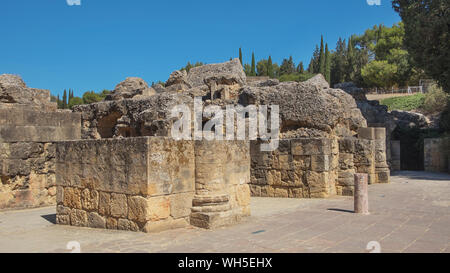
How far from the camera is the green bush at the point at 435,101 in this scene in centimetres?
2646

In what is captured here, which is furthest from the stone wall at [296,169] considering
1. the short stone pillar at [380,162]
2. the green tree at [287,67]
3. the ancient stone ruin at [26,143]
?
the green tree at [287,67]

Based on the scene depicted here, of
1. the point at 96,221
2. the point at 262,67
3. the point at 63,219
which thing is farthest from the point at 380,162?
the point at 262,67

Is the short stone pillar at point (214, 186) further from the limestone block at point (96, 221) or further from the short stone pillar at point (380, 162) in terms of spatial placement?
the short stone pillar at point (380, 162)

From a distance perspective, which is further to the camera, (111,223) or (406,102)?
(406,102)

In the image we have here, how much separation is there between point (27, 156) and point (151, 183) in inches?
207

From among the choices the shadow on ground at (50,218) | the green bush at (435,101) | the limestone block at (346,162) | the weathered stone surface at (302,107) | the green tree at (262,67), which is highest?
the green tree at (262,67)

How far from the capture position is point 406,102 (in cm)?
3216

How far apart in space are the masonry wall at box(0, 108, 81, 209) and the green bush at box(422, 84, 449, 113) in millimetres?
26774

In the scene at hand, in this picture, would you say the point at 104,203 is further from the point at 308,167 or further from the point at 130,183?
the point at 308,167

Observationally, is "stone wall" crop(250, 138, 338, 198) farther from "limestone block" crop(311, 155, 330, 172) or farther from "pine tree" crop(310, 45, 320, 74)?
"pine tree" crop(310, 45, 320, 74)

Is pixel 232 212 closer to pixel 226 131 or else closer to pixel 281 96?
pixel 226 131

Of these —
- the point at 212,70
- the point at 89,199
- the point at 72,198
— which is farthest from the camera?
the point at 212,70

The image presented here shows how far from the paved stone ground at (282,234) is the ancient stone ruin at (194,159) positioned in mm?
394
